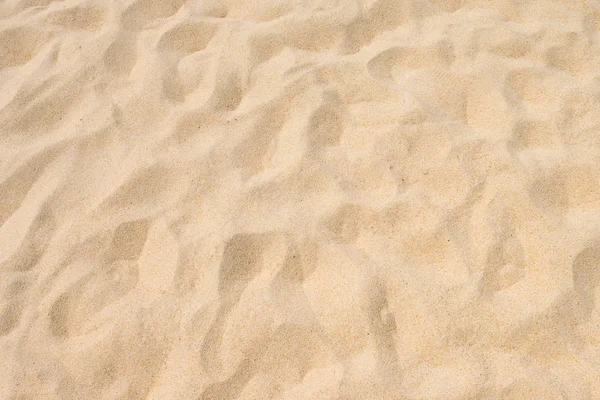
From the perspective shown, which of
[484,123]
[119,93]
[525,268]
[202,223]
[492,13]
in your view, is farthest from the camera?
[492,13]

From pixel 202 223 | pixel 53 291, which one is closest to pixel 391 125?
pixel 202 223

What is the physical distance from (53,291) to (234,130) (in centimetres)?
78

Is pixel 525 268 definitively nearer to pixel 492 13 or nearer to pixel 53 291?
pixel 492 13

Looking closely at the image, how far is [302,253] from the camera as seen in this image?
75.2 inches

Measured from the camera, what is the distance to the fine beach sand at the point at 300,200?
173cm

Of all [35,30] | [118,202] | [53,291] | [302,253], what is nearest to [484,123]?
[302,253]

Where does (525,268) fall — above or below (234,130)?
below

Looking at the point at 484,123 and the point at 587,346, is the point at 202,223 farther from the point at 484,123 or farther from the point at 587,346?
the point at 587,346

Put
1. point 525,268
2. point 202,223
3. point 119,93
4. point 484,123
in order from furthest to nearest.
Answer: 1. point 119,93
2. point 484,123
3. point 202,223
4. point 525,268

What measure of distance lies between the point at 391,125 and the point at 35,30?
4.85 ft

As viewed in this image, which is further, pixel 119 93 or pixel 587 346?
pixel 119 93

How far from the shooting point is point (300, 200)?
202 cm

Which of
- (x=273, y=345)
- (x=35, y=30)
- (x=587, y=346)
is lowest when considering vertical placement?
(x=587, y=346)

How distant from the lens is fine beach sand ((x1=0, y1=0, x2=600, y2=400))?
1733 mm
